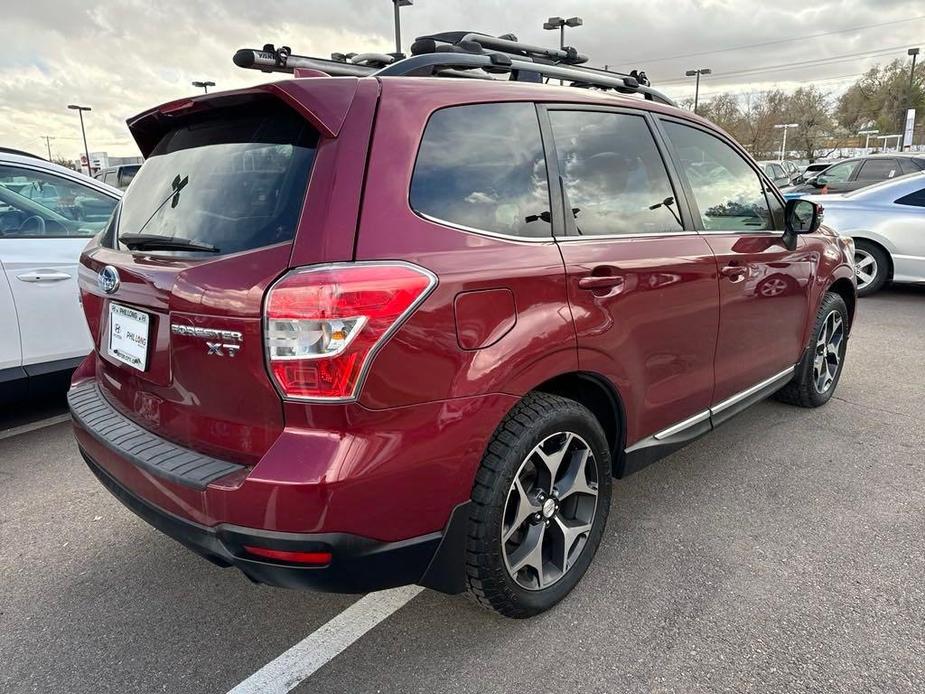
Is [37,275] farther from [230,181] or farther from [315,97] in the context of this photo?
[315,97]

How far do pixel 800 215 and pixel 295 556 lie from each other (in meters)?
3.23

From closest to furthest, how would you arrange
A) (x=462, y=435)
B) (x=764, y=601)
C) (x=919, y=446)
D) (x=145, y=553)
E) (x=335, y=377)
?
(x=335, y=377) < (x=462, y=435) < (x=764, y=601) < (x=145, y=553) < (x=919, y=446)

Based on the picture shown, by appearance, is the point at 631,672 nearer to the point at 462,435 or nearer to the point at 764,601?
the point at 764,601

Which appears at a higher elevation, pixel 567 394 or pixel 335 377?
pixel 335 377

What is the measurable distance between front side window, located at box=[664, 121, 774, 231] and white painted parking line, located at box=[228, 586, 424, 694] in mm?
2116

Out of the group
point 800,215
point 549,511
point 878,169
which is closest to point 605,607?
point 549,511

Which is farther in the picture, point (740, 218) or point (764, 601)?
point (740, 218)

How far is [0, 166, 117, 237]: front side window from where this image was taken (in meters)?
3.99

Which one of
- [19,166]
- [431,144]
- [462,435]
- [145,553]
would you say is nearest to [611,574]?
[462,435]

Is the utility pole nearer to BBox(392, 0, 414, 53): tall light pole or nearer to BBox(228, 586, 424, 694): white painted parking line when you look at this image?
BBox(392, 0, 414, 53): tall light pole

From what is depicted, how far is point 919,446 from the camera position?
12.4ft

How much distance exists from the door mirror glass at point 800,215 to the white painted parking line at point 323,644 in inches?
108

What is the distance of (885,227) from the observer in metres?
7.93

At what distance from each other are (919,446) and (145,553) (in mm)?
4077
